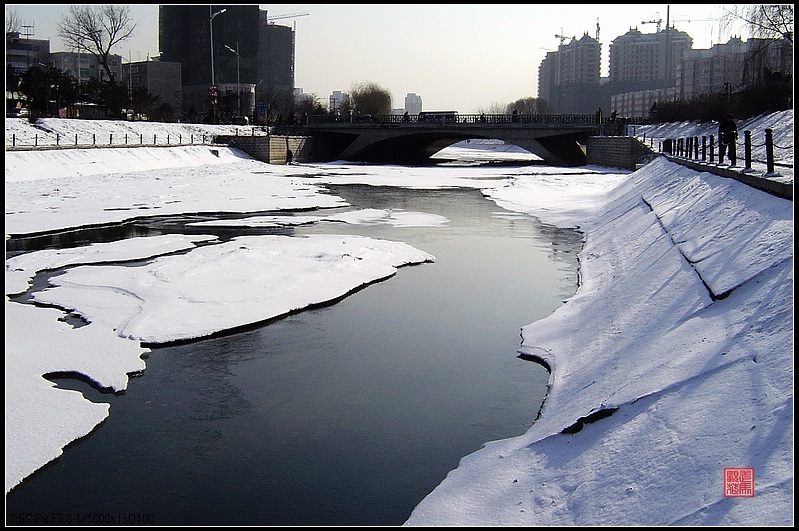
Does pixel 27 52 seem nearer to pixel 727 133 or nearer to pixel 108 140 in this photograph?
pixel 108 140

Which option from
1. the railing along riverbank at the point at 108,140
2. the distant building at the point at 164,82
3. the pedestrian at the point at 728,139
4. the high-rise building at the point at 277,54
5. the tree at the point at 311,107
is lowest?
the pedestrian at the point at 728,139

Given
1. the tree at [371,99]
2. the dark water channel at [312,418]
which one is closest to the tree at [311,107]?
the tree at [371,99]

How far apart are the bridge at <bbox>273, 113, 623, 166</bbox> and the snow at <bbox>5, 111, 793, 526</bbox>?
1799 inches

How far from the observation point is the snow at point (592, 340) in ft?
19.7

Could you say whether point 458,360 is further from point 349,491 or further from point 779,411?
point 779,411

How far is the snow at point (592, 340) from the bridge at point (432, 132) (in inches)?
1799

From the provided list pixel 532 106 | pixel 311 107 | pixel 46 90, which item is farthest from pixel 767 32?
pixel 532 106

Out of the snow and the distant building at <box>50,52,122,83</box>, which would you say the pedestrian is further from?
the distant building at <box>50,52,122,83</box>

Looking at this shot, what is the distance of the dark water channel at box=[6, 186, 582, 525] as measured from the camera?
22.5ft

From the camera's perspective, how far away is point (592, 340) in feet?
36.0

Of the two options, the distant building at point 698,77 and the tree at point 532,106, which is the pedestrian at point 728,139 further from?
the tree at point 532,106

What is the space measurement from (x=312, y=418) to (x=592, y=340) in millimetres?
4195

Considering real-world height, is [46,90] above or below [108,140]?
above

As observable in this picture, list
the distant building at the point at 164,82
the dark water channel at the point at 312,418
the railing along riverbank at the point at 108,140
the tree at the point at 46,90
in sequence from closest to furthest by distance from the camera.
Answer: the dark water channel at the point at 312,418 → the railing along riverbank at the point at 108,140 → the tree at the point at 46,90 → the distant building at the point at 164,82
